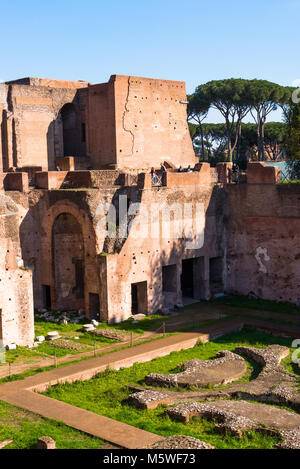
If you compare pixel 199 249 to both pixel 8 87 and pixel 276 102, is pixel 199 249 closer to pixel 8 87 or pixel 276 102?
pixel 8 87

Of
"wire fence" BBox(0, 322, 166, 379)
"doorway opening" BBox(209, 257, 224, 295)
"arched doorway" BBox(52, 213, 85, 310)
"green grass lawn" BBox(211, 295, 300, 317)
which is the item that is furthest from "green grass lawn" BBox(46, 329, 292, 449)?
"arched doorway" BBox(52, 213, 85, 310)

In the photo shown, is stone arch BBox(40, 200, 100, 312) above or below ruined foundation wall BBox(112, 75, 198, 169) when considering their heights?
below

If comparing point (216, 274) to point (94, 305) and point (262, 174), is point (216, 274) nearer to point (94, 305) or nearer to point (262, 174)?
point (262, 174)

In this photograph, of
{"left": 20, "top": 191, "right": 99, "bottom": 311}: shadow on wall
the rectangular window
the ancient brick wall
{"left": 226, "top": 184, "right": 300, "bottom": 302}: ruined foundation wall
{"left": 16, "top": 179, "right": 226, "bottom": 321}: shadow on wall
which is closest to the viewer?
{"left": 16, "top": 179, "right": 226, "bottom": 321}: shadow on wall

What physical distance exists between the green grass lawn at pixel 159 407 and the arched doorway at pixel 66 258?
584 cm

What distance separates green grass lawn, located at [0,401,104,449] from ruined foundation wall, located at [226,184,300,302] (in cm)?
1314

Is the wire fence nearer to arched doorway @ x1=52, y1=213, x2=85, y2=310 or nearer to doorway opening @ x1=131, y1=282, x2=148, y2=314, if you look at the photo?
doorway opening @ x1=131, y1=282, x2=148, y2=314

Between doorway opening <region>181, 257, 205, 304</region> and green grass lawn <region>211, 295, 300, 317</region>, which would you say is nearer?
green grass lawn <region>211, 295, 300, 317</region>

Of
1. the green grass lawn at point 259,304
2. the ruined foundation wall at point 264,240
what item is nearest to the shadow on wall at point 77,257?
the green grass lawn at point 259,304

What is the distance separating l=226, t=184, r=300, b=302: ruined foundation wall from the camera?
23.4m

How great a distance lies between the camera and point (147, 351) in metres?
17.8

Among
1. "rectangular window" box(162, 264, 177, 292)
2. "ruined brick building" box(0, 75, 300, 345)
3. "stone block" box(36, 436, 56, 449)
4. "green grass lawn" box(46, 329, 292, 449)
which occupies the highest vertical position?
"ruined brick building" box(0, 75, 300, 345)

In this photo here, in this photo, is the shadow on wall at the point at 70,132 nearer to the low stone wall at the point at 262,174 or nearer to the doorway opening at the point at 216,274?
the doorway opening at the point at 216,274

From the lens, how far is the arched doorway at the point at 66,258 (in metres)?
22.3
